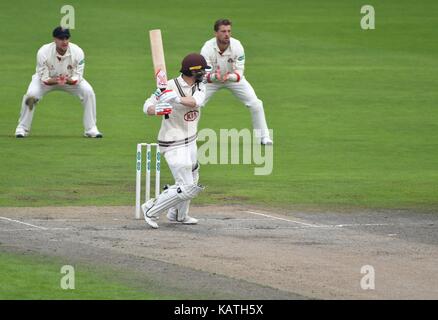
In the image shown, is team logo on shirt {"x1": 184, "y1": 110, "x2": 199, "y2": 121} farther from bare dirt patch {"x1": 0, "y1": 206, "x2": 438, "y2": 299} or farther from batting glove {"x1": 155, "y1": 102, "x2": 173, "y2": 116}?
bare dirt patch {"x1": 0, "y1": 206, "x2": 438, "y2": 299}

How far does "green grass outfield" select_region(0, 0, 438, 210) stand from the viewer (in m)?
20.2

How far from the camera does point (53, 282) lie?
1325 cm

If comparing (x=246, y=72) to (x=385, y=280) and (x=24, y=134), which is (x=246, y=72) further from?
(x=385, y=280)

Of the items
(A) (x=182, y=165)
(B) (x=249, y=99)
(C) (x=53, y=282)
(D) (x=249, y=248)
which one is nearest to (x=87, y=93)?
(B) (x=249, y=99)

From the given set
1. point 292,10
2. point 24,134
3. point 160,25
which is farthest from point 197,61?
point 292,10

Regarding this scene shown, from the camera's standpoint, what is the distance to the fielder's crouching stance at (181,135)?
53.5 ft

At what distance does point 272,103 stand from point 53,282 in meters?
17.3

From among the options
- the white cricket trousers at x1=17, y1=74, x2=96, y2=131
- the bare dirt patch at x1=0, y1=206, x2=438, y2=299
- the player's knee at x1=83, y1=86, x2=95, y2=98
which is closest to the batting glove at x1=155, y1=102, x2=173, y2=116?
the bare dirt patch at x1=0, y1=206, x2=438, y2=299

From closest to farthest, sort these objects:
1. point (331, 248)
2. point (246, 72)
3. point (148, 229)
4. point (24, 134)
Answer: point (331, 248), point (148, 229), point (24, 134), point (246, 72)

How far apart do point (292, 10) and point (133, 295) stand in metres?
32.3

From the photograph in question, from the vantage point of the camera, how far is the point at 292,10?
44.2 meters

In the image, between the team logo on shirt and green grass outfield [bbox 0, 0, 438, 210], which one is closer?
the team logo on shirt

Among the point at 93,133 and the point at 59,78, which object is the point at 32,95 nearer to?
the point at 59,78

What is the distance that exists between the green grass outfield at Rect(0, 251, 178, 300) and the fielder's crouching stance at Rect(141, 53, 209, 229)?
93.9 inches
